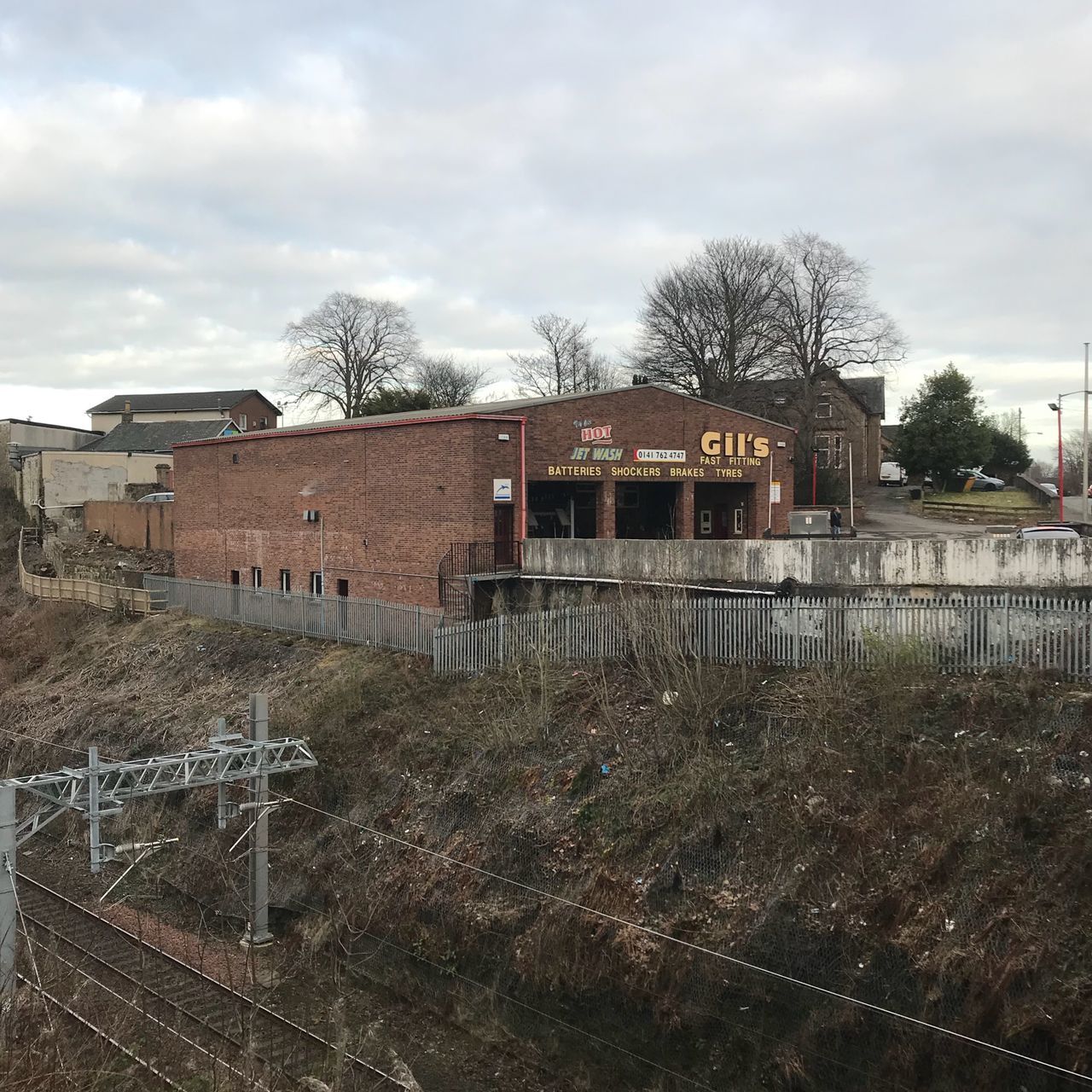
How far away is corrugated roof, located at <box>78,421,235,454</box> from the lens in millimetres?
64250

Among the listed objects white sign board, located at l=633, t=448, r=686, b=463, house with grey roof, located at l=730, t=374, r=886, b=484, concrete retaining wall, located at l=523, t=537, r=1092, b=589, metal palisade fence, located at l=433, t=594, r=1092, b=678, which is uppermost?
house with grey roof, located at l=730, t=374, r=886, b=484

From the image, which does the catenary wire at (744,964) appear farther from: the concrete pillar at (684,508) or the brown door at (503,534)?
the concrete pillar at (684,508)

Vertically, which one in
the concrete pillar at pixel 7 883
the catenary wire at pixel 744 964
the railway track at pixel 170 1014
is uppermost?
the concrete pillar at pixel 7 883

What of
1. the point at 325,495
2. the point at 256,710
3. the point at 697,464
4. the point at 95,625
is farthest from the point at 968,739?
the point at 95,625

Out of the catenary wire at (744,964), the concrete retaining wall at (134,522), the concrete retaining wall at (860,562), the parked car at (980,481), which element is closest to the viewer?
the catenary wire at (744,964)

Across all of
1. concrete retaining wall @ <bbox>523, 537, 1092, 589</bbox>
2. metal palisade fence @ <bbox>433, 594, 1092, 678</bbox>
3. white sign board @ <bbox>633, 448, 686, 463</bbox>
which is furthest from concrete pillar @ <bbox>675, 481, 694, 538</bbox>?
metal palisade fence @ <bbox>433, 594, 1092, 678</bbox>

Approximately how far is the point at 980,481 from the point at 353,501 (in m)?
39.1

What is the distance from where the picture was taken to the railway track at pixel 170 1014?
1341 centimetres

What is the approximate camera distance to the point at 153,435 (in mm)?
65750

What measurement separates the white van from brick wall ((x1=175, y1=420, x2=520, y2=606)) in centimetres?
3947

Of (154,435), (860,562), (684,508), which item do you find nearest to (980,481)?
(684,508)

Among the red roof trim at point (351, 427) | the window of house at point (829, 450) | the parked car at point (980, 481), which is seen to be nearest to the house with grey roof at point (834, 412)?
the window of house at point (829, 450)

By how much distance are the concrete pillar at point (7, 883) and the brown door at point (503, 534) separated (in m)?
15.5

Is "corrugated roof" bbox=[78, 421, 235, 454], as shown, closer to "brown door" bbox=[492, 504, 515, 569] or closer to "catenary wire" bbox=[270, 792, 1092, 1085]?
"brown door" bbox=[492, 504, 515, 569]
